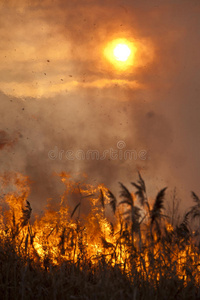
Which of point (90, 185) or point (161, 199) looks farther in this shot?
point (90, 185)

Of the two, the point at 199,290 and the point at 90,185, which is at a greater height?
the point at 90,185

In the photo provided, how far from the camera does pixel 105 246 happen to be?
4730mm

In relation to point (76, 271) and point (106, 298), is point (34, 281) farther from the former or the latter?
point (106, 298)

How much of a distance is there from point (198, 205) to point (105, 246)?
1.53 m

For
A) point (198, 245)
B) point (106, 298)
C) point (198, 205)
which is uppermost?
point (198, 205)

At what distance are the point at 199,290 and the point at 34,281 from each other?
1.59m

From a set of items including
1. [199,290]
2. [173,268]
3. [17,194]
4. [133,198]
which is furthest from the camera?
[17,194]

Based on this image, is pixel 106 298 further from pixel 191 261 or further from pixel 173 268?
pixel 191 261

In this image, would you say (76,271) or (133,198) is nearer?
(133,198)

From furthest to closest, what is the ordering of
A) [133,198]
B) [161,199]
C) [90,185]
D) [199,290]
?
[90,185] < [199,290] < [133,198] < [161,199]

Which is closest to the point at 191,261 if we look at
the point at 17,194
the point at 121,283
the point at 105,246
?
the point at 121,283

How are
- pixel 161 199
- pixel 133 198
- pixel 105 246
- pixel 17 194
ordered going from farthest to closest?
pixel 17 194, pixel 105 246, pixel 133 198, pixel 161 199

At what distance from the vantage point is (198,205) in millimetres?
3758

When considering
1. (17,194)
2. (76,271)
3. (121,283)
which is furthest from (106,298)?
(17,194)
